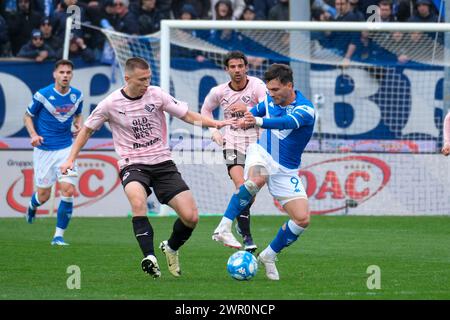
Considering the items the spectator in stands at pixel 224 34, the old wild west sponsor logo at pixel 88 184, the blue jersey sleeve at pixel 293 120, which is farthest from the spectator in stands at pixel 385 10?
the blue jersey sleeve at pixel 293 120

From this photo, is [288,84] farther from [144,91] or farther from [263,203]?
[263,203]

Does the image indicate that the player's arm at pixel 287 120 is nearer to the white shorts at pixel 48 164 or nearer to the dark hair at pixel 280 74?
the dark hair at pixel 280 74

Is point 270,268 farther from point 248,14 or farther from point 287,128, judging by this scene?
point 248,14

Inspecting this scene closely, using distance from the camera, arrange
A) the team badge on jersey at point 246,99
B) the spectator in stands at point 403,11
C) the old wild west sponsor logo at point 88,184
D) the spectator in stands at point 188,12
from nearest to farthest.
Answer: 1. the team badge on jersey at point 246,99
2. the old wild west sponsor logo at point 88,184
3. the spectator in stands at point 188,12
4. the spectator in stands at point 403,11

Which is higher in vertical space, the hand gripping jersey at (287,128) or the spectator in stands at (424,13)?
the spectator in stands at (424,13)

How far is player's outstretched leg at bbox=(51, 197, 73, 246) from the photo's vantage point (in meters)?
15.3

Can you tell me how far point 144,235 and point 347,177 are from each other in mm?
10778

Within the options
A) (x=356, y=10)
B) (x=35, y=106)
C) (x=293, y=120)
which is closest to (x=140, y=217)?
(x=293, y=120)

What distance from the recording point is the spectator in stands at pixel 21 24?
71.6 ft

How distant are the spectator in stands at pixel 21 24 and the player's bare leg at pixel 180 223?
11568mm

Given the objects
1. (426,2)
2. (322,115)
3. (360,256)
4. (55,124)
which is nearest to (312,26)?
(322,115)

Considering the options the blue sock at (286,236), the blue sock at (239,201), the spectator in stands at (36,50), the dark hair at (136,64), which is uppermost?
the spectator in stands at (36,50)

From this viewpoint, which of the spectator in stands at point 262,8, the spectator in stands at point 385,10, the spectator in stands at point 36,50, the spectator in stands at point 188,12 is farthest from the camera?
the spectator in stands at point 262,8

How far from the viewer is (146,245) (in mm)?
10734
